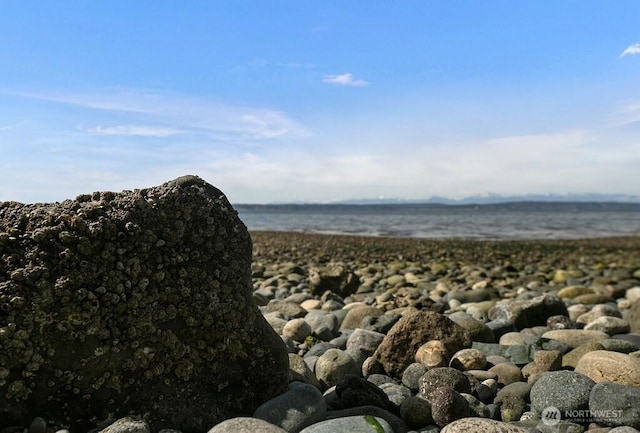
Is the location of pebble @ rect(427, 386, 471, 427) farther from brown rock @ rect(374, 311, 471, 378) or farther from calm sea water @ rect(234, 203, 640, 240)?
calm sea water @ rect(234, 203, 640, 240)

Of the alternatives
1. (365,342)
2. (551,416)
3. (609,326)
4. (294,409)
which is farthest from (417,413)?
(609,326)

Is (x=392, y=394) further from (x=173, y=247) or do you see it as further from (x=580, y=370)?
(x=173, y=247)

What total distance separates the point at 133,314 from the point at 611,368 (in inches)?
154

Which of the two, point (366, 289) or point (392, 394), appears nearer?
point (392, 394)

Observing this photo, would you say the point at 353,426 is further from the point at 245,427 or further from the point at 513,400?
the point at 513,400

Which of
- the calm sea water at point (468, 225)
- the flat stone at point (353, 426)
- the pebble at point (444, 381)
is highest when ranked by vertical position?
the flat stone at point (353, 426)

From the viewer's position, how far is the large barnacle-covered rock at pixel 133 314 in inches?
129

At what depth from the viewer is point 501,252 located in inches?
820

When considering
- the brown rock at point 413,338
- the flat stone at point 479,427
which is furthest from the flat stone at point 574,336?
the flat stone at point 479,427

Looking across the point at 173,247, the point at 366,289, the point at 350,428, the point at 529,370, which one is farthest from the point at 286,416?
the point at 366,289

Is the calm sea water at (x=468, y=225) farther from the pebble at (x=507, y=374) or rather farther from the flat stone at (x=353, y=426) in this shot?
the flat stone at (x=353, y=426)

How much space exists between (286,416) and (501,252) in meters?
18.8

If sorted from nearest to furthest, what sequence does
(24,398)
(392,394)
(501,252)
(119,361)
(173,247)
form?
(24,398) → (119,361) → (173,247) → (392,394) → (501,252)

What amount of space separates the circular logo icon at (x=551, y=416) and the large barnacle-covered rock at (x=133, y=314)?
1982 mm
